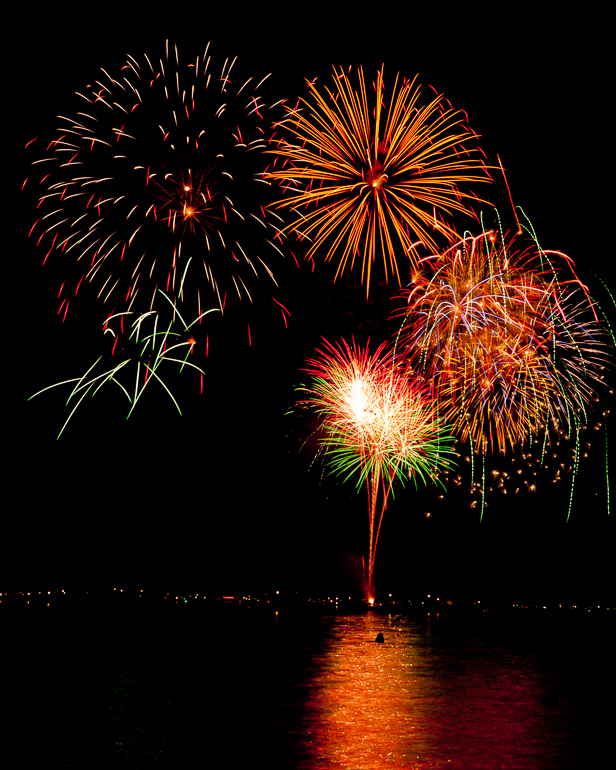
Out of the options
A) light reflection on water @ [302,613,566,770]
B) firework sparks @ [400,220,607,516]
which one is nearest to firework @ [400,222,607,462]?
firework sparks @ [400,220,607,516]

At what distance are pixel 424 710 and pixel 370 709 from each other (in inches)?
28.4

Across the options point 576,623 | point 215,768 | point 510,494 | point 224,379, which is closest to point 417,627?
point 576,623

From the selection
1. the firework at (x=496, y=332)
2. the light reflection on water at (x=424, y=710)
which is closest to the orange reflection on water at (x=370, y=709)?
the light reflection on water at (x=424, y=710)

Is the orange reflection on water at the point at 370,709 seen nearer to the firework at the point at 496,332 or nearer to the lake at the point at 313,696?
the lake at the point at 313,696

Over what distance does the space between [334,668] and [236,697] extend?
3772 millimetres

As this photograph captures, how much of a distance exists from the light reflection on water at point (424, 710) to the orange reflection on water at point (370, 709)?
0.01 metres

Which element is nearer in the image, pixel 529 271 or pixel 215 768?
pixel 215 768

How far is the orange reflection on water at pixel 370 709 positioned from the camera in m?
9.63

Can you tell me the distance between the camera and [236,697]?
1327cm

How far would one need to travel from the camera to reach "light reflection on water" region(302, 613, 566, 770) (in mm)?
9609

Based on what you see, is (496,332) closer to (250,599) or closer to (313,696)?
(313,696)

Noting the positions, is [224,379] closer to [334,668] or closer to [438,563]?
[438,563]

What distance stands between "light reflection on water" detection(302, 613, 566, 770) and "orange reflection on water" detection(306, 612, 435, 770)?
0.04 ft

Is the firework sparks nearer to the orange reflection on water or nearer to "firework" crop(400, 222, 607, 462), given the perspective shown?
"firework" crop(400, 222, 607, 462)
